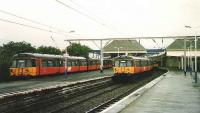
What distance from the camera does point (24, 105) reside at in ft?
57.4

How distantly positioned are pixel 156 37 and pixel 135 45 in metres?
48.6

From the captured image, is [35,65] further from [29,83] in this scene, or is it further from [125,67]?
[125,67]

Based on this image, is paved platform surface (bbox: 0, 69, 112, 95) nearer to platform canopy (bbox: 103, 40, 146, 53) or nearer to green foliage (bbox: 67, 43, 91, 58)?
green foliage (bbox: 67, 43, 91, 58)

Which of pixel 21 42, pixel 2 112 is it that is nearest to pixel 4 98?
pixel 2 112

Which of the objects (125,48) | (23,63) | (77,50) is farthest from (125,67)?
(125,48)

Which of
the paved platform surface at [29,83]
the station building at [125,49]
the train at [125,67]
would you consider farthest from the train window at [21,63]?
the station building at [125,49]

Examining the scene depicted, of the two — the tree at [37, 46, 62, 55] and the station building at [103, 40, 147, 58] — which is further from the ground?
the station building at [103, 40, 147, 58]

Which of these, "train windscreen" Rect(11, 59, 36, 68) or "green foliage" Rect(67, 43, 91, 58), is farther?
"green foliage" Rect(67, 43, 91, 58)

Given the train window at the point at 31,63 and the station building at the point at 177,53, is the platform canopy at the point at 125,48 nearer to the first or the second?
the station building at the point at 177,53

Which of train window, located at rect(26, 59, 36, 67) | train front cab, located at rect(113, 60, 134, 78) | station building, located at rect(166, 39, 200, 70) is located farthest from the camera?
station building, located at rect(166, 39, 200, 70)

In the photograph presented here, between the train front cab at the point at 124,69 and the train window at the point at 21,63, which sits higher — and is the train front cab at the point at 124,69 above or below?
below

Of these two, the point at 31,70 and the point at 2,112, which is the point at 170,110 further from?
the point at 31,70

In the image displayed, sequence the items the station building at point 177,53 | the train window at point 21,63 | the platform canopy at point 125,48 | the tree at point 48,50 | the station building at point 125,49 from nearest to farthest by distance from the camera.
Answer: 1. the train window at point 21,63
2. the station building at point 177,53
3. the tree at point 48,50
4. the station building at point 125,49
5. the platform canopy at point 125,48

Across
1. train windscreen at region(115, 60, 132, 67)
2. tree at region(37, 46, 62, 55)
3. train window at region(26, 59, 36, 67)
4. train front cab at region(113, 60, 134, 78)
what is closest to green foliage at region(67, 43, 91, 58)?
tree at region(37, 46, 62, 55)
